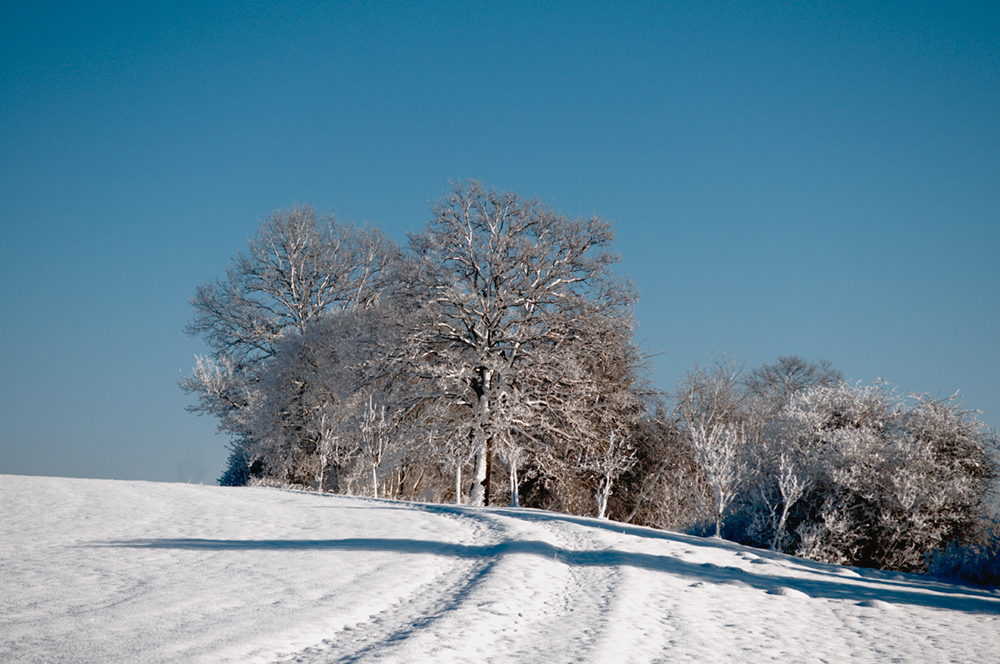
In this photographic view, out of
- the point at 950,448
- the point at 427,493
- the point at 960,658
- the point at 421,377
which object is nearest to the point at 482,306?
the point at 421,377

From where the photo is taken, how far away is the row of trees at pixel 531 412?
48.0 feet

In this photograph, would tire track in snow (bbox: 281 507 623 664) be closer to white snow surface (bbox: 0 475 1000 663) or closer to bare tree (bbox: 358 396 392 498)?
white snow surface (bbox: 0 475 1000 663)

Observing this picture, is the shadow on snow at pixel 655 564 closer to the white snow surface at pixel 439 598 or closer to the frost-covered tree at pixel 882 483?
the white snow surface at pixel 439 598

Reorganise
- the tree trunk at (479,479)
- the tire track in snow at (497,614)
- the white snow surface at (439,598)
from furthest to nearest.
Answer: the tree trunk at (479,479)
the white snow surface at (439,598)
the tire track in snow at (497,614)

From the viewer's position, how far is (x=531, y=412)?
20.5 m

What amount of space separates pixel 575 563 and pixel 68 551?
6.59m

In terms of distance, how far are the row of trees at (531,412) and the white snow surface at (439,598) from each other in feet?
14.0

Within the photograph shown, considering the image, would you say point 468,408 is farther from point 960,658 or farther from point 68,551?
point 960,658

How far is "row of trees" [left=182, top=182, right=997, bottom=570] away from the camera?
48.0 ft

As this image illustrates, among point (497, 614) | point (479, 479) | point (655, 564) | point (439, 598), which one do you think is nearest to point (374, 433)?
point (479, 479)

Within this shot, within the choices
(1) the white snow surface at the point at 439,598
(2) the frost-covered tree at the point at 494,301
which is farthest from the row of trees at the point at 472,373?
(1) the white snow surface at the point at 439,598

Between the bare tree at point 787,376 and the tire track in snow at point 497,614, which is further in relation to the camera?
the bare tree at point 787,376

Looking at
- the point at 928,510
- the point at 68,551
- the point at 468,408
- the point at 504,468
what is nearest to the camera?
the point at 68,551

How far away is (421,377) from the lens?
21.8 m
